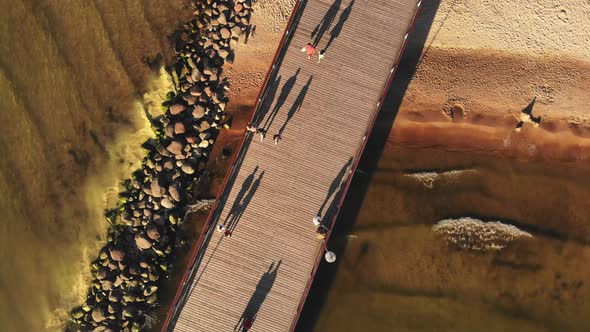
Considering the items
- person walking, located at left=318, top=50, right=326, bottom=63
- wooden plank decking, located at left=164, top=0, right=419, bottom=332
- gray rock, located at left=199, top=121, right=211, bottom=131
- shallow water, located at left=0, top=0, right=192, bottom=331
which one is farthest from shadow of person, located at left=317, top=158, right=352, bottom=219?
shallow water, located at left=0, top=0, right=192, bottom=331

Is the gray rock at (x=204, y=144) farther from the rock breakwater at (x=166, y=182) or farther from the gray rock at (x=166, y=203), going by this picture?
the gray rock at (x=166, y=203)

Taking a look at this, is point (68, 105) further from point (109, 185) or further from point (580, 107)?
point (580, 107)

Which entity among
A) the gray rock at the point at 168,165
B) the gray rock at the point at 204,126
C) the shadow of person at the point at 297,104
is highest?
the shadow of person at the point at 297,104

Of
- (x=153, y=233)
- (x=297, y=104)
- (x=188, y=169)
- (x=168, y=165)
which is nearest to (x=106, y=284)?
(x=153, y=233)

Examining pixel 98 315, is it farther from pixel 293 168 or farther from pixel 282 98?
pixel 282 98

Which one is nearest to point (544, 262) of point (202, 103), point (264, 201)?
point (264, 201)

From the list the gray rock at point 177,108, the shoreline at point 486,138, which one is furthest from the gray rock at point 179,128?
the shoreline at point 486,138
